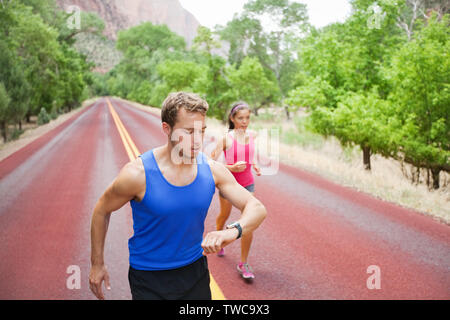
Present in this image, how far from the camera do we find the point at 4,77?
57.9ft

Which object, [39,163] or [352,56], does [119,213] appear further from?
[352,56]

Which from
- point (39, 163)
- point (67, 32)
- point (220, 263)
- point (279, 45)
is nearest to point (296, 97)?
point (220, 263)

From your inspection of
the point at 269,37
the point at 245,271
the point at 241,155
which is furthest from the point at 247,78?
the point at 245,271

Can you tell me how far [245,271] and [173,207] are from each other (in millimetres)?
2551

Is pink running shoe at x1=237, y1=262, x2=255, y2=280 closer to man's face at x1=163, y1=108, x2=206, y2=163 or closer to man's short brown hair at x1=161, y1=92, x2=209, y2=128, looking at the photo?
man's face at x1=163, y1=108, x2=206, y2=163

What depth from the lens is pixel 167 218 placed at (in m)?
1.73

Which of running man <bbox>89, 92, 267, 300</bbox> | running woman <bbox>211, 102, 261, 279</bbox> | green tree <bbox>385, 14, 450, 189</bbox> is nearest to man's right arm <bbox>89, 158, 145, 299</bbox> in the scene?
running man <bbox>89, 92, 267, 300</bbox>

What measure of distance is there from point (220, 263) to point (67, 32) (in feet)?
147

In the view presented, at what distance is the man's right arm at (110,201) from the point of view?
5.53 feet

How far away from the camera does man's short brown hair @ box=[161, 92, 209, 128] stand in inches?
67.2

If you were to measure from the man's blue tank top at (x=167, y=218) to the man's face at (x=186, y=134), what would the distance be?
0.44 feet

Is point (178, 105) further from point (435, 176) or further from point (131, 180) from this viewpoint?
point (435, 176)

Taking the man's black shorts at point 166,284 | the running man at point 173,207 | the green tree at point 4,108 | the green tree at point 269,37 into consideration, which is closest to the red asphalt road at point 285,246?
the man's black shorts at point 166,284

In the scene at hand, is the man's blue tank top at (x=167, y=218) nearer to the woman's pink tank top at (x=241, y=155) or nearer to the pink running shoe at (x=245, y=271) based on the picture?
the woman's pink tank top at (x=241, y=155)
